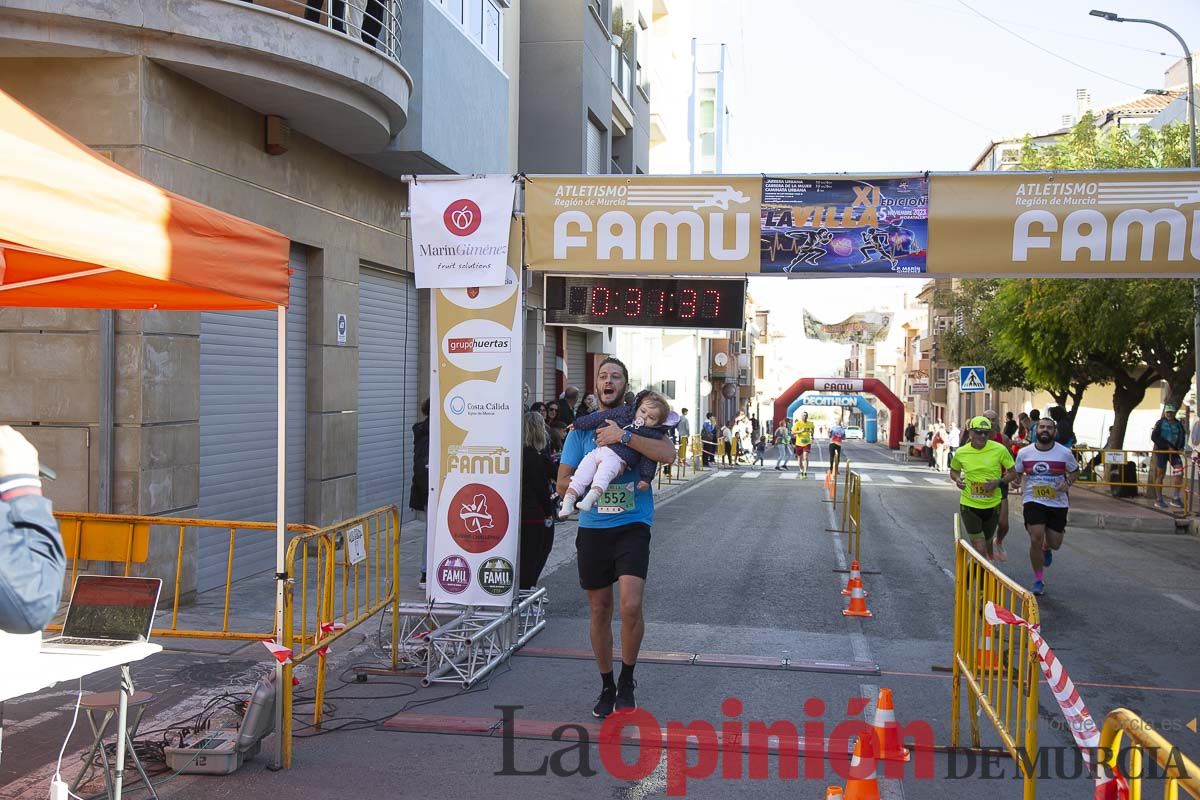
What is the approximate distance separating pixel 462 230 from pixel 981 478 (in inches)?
231

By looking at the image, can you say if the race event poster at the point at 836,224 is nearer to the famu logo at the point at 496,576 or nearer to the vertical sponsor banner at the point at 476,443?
the vertical sponsor banner at the point at 476,443

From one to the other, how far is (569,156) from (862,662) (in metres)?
15.7

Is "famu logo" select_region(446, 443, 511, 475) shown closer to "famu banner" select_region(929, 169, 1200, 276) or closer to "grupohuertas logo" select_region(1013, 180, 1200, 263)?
"famu banner" select_region(929, 169, 1200, 276)

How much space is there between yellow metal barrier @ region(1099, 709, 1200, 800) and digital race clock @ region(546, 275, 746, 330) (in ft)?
19.7

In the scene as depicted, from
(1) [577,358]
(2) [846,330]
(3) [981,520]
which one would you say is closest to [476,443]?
(3) [981,520]

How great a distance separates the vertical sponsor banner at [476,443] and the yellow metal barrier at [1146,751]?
4759mm

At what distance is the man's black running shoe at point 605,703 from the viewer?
6078 millimetres

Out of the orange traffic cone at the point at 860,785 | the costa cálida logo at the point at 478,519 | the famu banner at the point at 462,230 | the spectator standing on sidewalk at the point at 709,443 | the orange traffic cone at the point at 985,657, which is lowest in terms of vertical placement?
the spectator standing on sidewalk at the point at 709,443

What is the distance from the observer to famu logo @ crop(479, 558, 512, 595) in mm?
7457

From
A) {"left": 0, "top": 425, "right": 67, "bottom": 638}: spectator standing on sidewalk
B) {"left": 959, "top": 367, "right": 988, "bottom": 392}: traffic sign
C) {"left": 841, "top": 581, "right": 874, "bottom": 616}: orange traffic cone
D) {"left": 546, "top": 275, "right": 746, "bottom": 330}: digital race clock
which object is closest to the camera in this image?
{"left": 0, "top": 425, "right": 67, "bottom": 638}: spectator standing on sidewalk

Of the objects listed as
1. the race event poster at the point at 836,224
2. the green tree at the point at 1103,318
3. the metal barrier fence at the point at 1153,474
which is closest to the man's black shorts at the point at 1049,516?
the race event poster at the point at 836,224

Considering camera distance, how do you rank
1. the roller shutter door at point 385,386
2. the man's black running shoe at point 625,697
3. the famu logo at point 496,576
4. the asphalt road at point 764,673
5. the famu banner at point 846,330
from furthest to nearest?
the famu banner at point 846,330 < the roller shutter door at point 385,386 < the famu logo at point 496,576 < the man's black running shoe at point 625,697 < the asphalt road at point 764,673

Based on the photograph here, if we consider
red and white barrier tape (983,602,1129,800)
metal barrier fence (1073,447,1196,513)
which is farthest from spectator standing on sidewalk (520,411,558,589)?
metal barrier fence (1073,447,1196,513)

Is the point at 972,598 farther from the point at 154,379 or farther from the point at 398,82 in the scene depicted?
the point at 398,82
